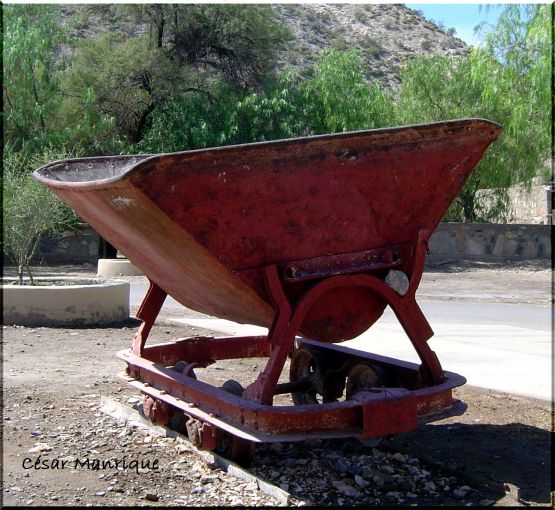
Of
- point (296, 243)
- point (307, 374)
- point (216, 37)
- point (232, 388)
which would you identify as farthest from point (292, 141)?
point (216, 37)

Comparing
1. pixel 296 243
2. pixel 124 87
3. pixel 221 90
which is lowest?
pixel 296 243

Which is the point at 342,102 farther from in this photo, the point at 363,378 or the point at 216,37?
the point at 363,378

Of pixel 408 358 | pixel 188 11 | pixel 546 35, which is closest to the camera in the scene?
pixel 408 358

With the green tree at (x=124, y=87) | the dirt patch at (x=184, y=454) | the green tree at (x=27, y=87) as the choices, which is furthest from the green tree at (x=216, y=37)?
the dirt patch at (x=184, y=454)

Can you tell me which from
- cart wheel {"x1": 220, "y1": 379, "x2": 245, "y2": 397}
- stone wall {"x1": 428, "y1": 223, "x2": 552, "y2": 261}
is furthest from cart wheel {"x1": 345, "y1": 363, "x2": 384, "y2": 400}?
stone wall {"x1": 428, "y1": 223, "x2": 552, "y2": 261}

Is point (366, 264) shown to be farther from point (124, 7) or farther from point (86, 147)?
point (124, 7)

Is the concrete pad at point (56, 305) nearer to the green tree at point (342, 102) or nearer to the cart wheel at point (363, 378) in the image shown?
the cart wheel at point (363, 378)

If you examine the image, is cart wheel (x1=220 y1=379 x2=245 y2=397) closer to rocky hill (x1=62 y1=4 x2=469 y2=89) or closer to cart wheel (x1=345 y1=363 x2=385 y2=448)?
cart wheel (x1=345 y1=363 x2=385 y2=448)

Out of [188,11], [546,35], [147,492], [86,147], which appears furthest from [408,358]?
[188,11]

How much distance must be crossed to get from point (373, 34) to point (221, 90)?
146 feet

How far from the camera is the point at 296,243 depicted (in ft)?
16.1

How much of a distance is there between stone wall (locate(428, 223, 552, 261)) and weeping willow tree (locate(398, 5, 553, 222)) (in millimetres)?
2585

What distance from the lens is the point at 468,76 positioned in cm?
2592

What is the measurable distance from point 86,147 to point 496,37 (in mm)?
12651
